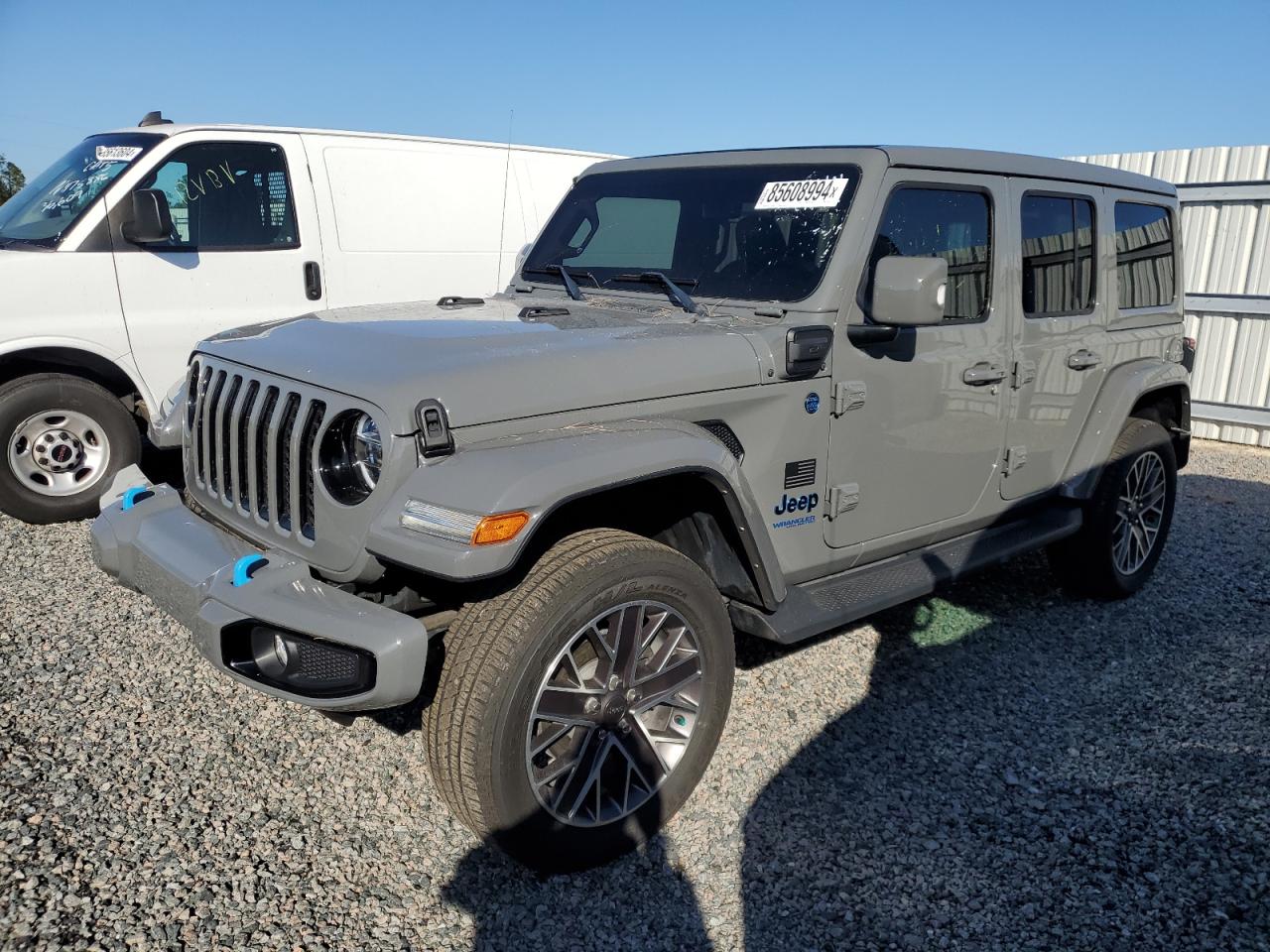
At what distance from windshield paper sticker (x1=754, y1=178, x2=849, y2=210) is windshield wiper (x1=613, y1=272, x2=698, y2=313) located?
0.41m

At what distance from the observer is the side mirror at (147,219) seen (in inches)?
210

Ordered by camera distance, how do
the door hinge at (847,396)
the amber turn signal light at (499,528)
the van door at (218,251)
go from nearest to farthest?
1. the amber turn signal light at (499,528)
2. the door hinge at (847,396)
3. the van door at (218,251)

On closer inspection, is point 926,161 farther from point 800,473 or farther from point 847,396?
point 800,473

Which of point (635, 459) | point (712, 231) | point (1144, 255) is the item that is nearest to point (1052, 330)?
point (1144, 255)

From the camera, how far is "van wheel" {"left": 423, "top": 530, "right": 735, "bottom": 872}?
8.03 feet

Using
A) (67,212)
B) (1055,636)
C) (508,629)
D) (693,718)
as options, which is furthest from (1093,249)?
(67,212)

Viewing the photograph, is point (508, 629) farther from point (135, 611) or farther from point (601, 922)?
point (135, 611)

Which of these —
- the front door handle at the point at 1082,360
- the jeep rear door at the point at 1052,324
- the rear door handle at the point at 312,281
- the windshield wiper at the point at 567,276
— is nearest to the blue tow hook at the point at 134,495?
the windshield wiper at the point at 567,276

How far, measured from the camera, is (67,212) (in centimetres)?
540

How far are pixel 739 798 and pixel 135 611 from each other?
113 inches

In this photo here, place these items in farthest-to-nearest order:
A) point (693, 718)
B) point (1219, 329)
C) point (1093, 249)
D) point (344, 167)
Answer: point (1219, 329) < point (344, 167) < point (1093, 249) < point (693, 718)

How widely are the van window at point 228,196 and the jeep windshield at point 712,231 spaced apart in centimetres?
255

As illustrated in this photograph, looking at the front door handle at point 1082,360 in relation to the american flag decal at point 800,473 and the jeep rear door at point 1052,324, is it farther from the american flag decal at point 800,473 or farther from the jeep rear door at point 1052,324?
the american flag decal at point 800,473

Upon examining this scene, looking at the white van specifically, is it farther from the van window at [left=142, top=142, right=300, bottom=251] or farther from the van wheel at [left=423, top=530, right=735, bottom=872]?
the van wheel at [left=423, top=530, right=735, bottom=872]
